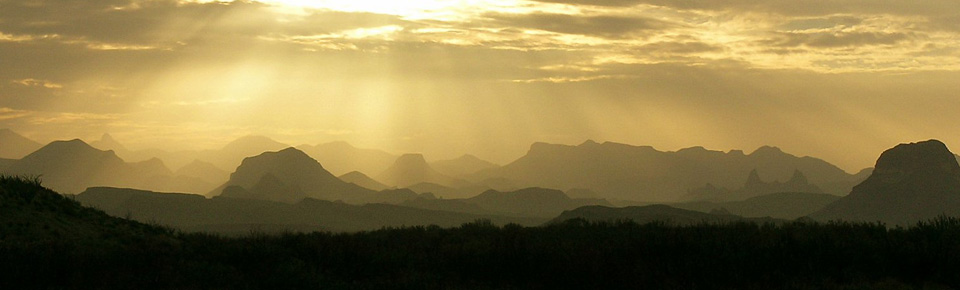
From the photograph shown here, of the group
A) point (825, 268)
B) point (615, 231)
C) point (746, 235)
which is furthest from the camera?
point (615, 231)

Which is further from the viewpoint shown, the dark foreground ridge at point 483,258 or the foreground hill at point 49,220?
the foreground hill at point 49,220

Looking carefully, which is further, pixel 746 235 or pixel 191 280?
pixel 746 235

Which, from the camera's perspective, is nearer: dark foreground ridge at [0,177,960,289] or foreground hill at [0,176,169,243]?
dark foreground ridge at [0,177,960,289]

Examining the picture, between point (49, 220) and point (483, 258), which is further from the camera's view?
point (49, 220)

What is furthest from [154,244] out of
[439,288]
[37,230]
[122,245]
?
[439,288]

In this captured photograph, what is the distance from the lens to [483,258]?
19.5 m

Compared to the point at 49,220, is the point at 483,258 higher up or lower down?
lower down

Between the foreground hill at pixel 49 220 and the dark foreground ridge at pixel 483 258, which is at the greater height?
the foreground hill at pixel 49 220

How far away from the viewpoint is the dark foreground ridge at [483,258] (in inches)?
666

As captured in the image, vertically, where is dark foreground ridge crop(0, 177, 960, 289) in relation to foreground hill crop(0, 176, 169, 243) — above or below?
below

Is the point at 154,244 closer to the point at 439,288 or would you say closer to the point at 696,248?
the point at 439,288

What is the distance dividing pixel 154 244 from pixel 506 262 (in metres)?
9.48

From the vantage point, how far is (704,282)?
1772 cm

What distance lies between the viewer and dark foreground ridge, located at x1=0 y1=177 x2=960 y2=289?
16922mm
